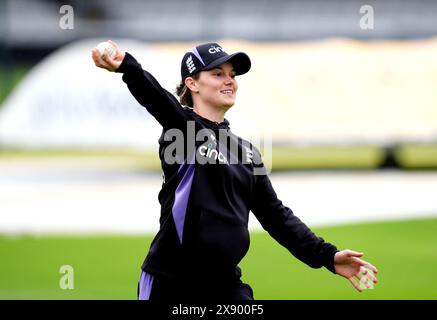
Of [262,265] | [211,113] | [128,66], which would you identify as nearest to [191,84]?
[211,113]

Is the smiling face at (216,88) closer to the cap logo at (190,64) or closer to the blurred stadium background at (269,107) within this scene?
the cap logo at (190,64)

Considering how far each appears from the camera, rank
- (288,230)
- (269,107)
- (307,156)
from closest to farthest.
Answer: (288,230)
(269,107)
(307,156)

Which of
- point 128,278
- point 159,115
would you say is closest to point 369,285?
point 159,115

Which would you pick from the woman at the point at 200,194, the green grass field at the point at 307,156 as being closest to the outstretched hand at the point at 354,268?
the woman at the point at 200,194

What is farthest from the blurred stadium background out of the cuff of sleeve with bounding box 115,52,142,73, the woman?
the cuff of sleeve with bounding box 115,52,142,73

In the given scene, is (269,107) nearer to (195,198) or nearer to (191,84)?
(191,84)

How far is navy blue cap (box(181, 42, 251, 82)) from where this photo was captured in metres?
4.49

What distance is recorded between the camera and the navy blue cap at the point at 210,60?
449 cm

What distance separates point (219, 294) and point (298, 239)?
0.59 m

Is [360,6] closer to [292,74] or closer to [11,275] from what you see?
[292,74]

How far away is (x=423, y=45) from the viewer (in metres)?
22.9

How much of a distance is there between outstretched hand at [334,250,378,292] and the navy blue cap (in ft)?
3.73

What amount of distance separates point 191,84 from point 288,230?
0.96m

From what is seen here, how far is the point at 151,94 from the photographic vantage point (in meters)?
4.13
